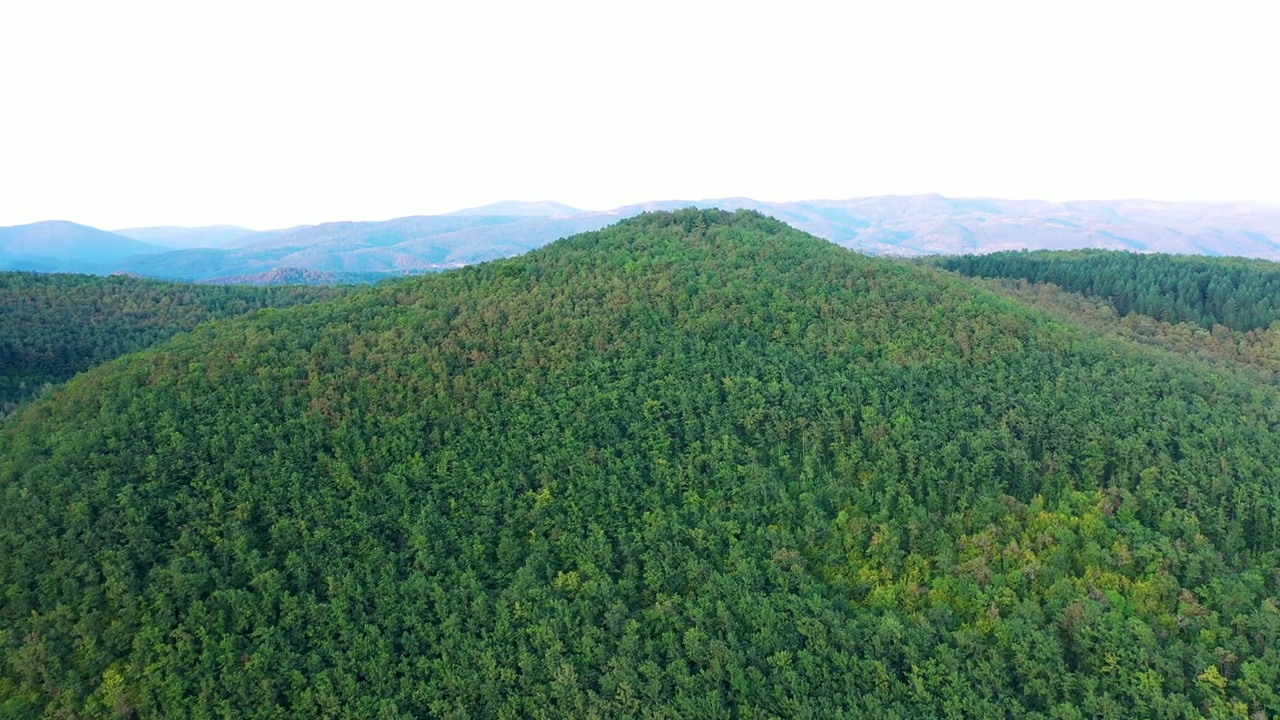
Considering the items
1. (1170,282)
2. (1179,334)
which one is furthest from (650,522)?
(1170,282)

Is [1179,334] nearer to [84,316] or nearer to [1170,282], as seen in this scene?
[1170,282]

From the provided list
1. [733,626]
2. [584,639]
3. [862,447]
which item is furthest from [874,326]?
[584,639]

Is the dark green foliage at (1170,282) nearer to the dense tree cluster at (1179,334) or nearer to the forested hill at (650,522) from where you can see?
the dense tree cluster at (1179,334)

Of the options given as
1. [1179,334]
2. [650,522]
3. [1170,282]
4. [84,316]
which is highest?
Result: [84,316]

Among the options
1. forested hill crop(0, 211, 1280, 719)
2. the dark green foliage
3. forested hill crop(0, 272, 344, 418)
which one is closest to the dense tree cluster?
the dark green foliage

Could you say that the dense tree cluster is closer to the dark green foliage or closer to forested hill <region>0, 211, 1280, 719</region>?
the dark green foliage

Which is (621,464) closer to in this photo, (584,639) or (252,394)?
(584,639)
